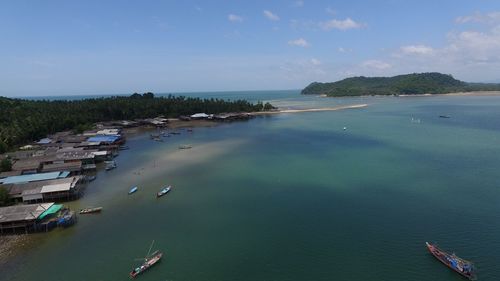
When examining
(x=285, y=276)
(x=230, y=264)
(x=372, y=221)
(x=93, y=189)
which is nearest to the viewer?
(x=285, y=276)

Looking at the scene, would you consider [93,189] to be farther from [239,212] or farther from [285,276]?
[285,276]

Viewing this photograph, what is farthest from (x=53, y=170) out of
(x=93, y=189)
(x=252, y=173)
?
(x=252, y=173)

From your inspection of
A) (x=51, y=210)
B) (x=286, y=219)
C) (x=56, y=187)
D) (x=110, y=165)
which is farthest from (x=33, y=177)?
(x=286, y=219)

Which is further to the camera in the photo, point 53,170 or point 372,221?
point 53,170

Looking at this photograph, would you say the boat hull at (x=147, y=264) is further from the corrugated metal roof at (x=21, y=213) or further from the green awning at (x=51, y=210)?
the green awning at (x=51, y=210)

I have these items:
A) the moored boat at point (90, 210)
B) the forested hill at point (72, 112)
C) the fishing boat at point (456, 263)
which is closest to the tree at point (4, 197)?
the moored boat at point (90, 210)
